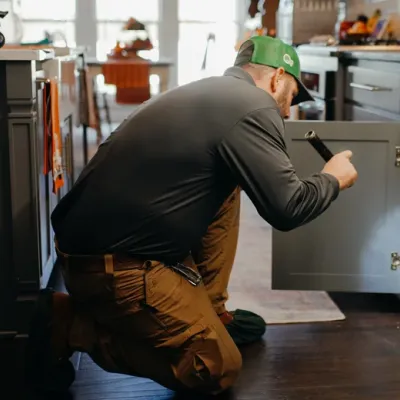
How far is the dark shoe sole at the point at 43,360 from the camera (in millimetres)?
1967

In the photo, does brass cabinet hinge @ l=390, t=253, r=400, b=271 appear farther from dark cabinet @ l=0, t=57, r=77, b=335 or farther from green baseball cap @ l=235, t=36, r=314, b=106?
dark cabinet @ l=0, t=57, r=77, b=335

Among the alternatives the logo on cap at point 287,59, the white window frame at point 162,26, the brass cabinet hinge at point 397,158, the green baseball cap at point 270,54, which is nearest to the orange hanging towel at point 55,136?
the green baseball cap at point 270,54

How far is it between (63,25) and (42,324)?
638cm

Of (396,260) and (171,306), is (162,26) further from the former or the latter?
(171,306)

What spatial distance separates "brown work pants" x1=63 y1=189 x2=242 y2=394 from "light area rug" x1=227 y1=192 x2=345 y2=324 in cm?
66

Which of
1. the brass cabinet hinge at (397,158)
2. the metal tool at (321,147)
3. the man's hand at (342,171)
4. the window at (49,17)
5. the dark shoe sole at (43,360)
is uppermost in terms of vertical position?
the window at (49,17)

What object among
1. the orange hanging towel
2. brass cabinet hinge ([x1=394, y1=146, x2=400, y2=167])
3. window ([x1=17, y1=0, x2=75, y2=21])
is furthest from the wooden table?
brass cabinet hinge ([x1=394, y1=146, x2=400, y2=167])

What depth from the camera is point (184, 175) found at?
5.81 ft

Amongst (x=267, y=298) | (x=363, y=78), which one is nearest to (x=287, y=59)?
(x=267, y=298)

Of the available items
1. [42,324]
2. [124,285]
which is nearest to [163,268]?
[124,285]

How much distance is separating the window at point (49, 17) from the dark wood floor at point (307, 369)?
6.07 meters

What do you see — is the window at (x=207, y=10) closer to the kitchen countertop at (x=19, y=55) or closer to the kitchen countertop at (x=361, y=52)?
the kitchen countertop at (x=361, y=52)

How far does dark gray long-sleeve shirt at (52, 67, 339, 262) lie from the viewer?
1717 mm

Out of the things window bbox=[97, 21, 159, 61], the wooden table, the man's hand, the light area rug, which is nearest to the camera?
the man's hand
